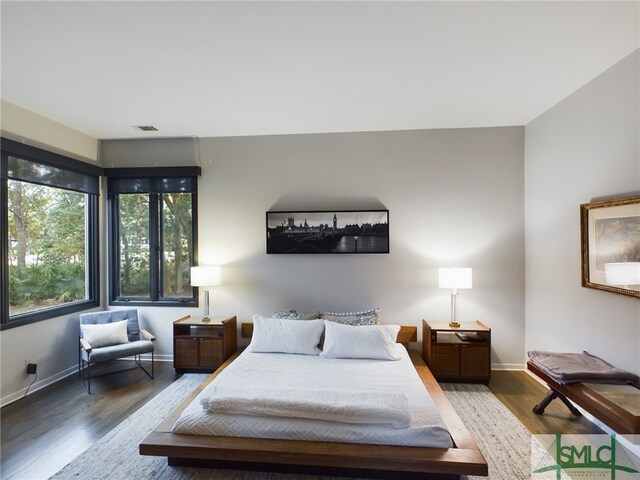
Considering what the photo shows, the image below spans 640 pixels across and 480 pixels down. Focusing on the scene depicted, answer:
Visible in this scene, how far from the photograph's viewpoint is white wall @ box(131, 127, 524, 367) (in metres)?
3.55

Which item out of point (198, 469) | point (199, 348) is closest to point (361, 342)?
point (198, 469)

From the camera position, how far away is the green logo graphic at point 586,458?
197 cm

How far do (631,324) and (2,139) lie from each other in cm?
548

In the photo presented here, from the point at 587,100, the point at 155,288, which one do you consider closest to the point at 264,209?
the point at 155,288

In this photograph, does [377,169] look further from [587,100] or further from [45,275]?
[45,275]

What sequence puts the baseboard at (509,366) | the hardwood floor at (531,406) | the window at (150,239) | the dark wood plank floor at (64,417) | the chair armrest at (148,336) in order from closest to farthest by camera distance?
the dark wood plank floor at (64,417)
the hardwood floor at (531,406)
the chair armrest at (148,336)
the baseboard at (509,366)
the window at (150,239)

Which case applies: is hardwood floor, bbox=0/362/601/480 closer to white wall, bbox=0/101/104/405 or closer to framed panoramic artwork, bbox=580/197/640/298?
white wall, bbox=0/101/104/405

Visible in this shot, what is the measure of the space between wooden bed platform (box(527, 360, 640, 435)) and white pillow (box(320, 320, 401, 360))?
1301 mm

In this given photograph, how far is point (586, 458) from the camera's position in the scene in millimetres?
2100

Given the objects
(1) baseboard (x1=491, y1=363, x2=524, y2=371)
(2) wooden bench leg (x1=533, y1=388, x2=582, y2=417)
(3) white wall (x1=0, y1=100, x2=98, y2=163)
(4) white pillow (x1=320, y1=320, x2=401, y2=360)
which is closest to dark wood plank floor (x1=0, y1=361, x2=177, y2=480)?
(4) white pillow (x1=320, y1=320, x2=401, y2=360)

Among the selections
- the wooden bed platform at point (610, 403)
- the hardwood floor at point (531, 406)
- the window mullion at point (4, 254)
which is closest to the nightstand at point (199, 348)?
the window mullion at point (4, 254)

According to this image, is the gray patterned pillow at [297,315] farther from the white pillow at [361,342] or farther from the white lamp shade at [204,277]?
the white lamp shade at [204,277]

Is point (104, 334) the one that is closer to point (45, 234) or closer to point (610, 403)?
point (45, 234)

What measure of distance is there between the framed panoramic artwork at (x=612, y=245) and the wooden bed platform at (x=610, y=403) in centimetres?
69
